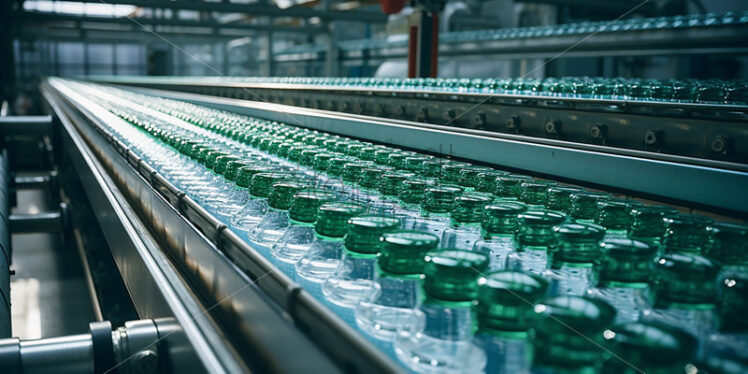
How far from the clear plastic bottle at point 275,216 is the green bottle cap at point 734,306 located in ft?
2.59

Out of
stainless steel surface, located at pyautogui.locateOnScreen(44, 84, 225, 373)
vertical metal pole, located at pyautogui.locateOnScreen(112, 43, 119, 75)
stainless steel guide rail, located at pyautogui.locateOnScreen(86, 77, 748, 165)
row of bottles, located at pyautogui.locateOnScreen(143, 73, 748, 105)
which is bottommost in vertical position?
stainless steel surface, located at pyautogui.locateOnScreen(44, 84, 225, 373)

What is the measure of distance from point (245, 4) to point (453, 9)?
470 centimetres

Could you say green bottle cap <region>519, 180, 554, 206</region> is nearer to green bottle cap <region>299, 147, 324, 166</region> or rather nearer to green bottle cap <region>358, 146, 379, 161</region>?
green bottle cap <region>358, 146, 379, 161</region>

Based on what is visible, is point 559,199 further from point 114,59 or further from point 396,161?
point 114,59

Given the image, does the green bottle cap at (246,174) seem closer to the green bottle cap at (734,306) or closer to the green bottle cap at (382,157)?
the green bottle cap at (382,157)

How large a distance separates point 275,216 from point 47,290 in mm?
4388

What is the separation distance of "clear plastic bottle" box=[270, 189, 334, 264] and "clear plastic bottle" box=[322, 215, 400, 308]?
0.53 feet

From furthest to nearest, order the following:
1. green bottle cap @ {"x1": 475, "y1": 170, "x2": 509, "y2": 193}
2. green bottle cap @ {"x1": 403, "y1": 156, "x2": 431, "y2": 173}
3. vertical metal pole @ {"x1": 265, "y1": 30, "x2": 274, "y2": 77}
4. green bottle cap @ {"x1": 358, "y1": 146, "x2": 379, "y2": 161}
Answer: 1. vertical metal pole @ {"x1": 265, "y1": 30, "x2": 274, "y2": 77}
2. green bottle cap @ {"x1": 358, "y1": 146, "x2": 379, "y2": 161}
3. green bottle cap @ {"x1": 403, "y1": 156, "x2": 431, "y2": 173}
4. green bottle cap @ {"x1": 475, "y1": 170, "x2": 509, "y2": 193}

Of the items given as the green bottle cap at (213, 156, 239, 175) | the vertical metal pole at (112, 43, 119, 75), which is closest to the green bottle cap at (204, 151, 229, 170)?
the green bottle cap at (213, 156, 239, 175)

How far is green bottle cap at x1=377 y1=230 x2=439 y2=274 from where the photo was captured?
88cm

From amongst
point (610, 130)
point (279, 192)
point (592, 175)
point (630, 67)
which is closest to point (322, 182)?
point (279, 192)

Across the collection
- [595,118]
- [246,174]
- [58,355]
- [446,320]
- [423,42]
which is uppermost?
[423,42]

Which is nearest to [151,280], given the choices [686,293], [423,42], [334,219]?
[334,219]

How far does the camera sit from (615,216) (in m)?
1.17
